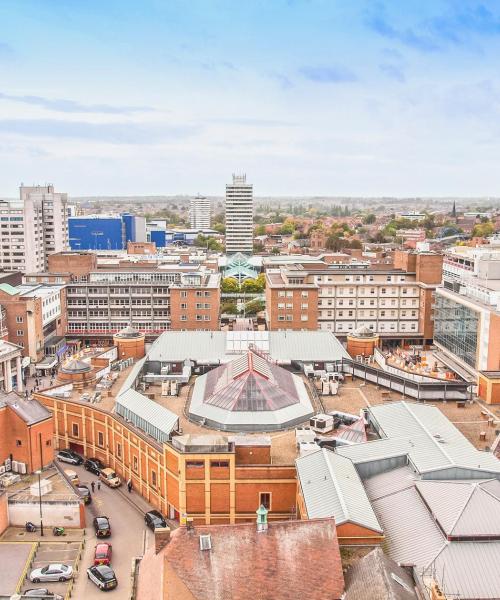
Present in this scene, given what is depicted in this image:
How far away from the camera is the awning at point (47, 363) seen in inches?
3435

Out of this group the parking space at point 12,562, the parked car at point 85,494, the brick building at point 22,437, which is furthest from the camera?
the brick building at point 22,437

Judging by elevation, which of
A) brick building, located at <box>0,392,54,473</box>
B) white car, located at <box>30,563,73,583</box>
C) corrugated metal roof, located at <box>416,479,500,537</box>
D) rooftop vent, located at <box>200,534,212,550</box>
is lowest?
white car, located at <box>30,563,73,583</box>

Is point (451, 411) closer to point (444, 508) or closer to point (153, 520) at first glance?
point (444, 508)

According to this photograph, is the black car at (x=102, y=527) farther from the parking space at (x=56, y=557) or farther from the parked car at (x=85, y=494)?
the parked car at (x=85, y=494)

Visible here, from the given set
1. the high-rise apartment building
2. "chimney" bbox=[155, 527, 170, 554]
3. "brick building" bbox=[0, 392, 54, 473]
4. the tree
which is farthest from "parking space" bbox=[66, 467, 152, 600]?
the high-rise apartment building

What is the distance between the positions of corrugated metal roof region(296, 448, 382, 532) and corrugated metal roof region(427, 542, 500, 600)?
373 centimetres

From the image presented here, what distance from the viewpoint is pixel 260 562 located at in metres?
29.8

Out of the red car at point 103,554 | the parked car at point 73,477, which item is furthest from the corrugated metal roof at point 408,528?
the parked car at point 73,477

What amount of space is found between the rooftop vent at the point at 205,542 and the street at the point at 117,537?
472 inches

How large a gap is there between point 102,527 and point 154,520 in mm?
3817

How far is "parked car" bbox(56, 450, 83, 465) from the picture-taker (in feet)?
192

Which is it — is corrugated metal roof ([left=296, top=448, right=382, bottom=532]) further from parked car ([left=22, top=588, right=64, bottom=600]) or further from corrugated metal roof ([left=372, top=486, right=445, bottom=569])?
parked car ([left=22, top=588, right=64, bottom=600])

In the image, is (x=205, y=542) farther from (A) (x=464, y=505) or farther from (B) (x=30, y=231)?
(B) (x=30, y=231)

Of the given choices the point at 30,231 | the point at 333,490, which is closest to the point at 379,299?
the point at 333,490
